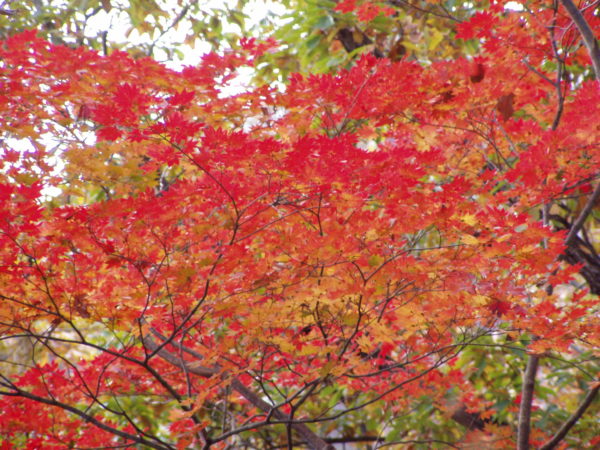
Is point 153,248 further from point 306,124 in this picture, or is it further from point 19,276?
point 306,124

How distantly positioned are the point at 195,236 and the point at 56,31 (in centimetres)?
218

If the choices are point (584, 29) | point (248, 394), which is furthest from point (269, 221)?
point (584, 29)

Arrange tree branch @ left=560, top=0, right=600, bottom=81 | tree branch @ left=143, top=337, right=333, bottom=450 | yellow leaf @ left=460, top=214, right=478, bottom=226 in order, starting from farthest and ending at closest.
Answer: tree branch @ left=143, top=337, right=333, bottom=450, yellow leaf @ left=460, top=214, right=478, bottom=226, tree branch @ left=560, top=0, right=600, bottom=81

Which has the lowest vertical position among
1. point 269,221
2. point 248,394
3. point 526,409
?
point 526,409

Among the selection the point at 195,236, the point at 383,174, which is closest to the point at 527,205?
the point at 383,174

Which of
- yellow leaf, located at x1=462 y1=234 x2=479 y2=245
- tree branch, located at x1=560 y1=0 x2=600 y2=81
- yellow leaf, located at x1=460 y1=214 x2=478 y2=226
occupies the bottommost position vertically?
yellow leaf, located at x1=462 y1=234 x2=479 y2=245

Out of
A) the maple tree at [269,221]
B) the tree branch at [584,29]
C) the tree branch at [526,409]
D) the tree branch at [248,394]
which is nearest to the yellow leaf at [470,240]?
the maple tree at [269,221]

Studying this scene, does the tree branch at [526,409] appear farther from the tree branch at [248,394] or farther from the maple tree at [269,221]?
the tree branch at [248,394]

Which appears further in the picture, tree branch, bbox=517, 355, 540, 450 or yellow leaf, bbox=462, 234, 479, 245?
tree branch, bbox=517, 355, 540, 450

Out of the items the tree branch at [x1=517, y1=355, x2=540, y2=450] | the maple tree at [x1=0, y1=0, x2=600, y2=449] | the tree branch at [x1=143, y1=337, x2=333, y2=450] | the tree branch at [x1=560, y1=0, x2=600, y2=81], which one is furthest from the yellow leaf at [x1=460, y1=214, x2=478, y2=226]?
the tree branch at [x1=143, y1=337, x2=333, y2=450]

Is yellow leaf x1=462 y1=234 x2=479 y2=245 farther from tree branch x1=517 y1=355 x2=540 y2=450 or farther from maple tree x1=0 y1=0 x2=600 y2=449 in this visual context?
tree branch x1=517 y1=355 x2=540 y2=450

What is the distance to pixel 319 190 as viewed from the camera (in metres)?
2.34

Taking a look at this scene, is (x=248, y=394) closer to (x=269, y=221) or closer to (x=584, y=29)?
(x=269, y=221)

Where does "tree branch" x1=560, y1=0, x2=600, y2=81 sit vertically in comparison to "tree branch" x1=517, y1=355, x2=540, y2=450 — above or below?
above
